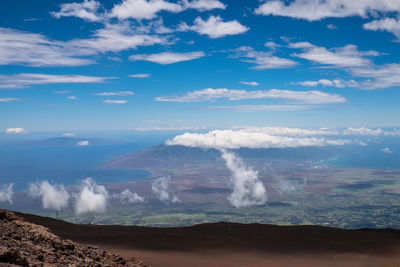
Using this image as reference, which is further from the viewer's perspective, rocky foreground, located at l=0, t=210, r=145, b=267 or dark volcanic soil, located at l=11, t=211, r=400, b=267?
dark volcanic soil, located at l=11, t=211, r=400, b=267

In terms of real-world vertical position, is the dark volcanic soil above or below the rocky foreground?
below

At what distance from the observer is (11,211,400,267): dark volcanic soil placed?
11.7 meters

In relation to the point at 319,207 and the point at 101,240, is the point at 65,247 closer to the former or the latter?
the point at 101,240

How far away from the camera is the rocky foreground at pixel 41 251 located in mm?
6996

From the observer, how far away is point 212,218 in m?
173

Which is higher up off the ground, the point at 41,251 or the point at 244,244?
the point at 41,251

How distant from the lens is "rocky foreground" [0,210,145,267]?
7.00 metres

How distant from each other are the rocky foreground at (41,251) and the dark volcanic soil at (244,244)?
197cm

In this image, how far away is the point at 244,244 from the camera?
14422 mm

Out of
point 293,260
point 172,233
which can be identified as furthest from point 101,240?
point 293,260

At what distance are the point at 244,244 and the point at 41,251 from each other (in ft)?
30.6

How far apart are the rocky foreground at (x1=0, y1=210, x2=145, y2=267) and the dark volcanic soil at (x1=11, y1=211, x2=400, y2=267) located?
197 cm

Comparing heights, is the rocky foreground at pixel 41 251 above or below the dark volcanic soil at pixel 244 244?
above

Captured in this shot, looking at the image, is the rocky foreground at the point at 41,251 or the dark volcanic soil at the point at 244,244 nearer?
the rocky foreground at the point at 41,251
